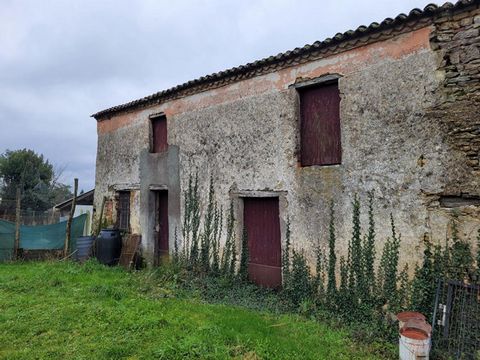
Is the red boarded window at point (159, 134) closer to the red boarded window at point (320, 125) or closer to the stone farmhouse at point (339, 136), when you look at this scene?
the stone farmhouse at point (339, 136)

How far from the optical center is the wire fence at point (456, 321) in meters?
Answer: 4.25

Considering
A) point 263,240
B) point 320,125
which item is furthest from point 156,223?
point 320,125

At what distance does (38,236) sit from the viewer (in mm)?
10656

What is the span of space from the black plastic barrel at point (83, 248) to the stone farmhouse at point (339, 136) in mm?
2121

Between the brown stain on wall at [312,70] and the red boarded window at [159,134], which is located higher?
the brown stain on wall at [312,70]

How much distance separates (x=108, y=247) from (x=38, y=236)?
2676 millimetres

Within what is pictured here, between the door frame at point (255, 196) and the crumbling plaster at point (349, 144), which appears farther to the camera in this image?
the door frame at point (255, 196)

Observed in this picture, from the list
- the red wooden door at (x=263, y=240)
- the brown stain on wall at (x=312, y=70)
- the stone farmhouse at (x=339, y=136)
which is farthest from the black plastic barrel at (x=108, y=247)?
the red wooden door at (x=263, y=240)

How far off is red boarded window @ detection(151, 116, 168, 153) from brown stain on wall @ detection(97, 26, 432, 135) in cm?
34

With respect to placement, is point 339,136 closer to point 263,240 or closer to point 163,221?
point 263,240

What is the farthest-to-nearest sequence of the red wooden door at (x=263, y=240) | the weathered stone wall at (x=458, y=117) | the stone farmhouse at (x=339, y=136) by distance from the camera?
the red wooden door at (x=263, y=240) < the stone farmhouse at (x=339, y=136) < the weathered stone wall at (x=458, y=117)

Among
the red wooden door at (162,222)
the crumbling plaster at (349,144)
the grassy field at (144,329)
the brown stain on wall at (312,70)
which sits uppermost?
the brown stain on wall at (312,70)

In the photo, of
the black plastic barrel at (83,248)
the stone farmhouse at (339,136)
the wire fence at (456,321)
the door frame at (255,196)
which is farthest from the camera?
the black plastic barrel at (83,248)

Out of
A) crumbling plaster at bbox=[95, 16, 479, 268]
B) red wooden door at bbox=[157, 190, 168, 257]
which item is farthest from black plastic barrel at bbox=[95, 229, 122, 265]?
crumbling plaster at bbox=[95, 16, 479, 268]
